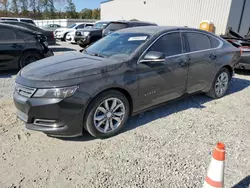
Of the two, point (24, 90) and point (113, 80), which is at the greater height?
point (113, 80)

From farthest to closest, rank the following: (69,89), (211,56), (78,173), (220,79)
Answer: (220,79)
(211,56)
(69,89)
(78,173)

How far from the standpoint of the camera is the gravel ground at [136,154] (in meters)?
2.43

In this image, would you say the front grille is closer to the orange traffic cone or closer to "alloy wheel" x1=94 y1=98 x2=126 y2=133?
"alloy wheel" x1=94 y1=98 x2=126 y2=133

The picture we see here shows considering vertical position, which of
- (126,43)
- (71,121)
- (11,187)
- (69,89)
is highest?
(126,43)

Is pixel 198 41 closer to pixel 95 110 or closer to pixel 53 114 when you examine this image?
pixel 95 110

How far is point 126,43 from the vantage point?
12.2 ft

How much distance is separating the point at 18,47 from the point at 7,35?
19.9 inches

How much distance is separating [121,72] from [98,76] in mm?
374

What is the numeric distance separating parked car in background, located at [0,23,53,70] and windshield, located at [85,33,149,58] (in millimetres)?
3531

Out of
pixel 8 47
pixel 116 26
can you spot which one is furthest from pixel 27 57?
pixel 116 26

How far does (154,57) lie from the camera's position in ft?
10.8

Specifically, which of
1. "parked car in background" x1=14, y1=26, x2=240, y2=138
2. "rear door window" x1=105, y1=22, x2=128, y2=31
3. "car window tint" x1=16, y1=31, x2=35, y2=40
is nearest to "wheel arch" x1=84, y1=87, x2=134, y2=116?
"parked car in background" x1=14, y1=26, x2=240, y2=138

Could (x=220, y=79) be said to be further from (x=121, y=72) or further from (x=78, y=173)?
(x=78, y=173)

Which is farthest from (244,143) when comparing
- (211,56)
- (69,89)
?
(69,89)
